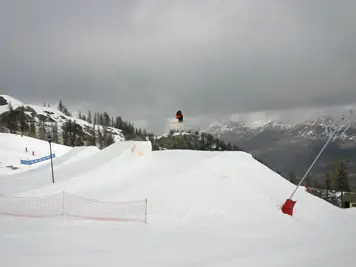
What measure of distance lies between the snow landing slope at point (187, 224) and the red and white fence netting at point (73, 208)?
816 mm

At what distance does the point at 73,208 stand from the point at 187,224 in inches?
239

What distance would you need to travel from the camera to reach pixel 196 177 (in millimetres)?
21703

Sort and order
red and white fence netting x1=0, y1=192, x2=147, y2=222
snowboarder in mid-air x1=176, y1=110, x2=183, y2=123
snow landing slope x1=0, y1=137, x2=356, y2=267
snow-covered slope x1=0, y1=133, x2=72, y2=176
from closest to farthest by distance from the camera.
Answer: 1. snow landing slope x1=0, y1=137, x2=356, y2=267
2. red and white fence netting x1=0, y1=192, x2=147, y2=222
3. snowboarder in mid-air x1=176, y1=110, x2=183, y2=123
4. snow-covered slope x1=0, y1=133, x2=72, y2=176

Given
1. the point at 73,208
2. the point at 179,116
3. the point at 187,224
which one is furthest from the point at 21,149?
the point at 187,224

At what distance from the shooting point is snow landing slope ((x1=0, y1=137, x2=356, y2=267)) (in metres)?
10.3

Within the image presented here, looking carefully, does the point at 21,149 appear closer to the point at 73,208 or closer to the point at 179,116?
the point at 179,116

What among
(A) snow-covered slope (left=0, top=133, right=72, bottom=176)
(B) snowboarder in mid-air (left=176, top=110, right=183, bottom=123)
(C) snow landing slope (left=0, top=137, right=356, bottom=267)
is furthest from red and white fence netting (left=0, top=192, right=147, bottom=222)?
(A) snow-covered slope (left=0, top=133, right=72, bottom=176)

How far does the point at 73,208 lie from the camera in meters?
17.0

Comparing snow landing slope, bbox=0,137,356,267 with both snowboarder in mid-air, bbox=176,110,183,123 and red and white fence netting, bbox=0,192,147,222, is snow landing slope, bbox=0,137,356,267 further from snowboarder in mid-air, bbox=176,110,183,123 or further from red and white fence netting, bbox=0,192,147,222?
snowboarder in mid-air, bbox=176,110,183,123

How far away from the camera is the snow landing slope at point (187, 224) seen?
10.3 meters

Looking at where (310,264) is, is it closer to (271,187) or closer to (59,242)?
(59,242)

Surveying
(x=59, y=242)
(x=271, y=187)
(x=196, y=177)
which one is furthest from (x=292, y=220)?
(x=59, y=242)

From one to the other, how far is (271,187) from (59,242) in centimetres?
1626

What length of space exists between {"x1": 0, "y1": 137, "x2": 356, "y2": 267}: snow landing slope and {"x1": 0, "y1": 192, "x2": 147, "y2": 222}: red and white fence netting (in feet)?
2.68
